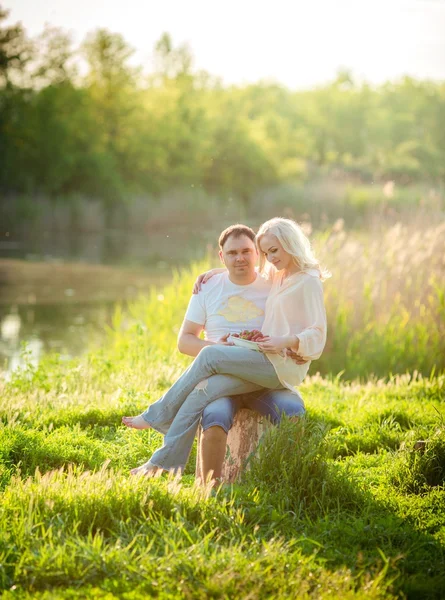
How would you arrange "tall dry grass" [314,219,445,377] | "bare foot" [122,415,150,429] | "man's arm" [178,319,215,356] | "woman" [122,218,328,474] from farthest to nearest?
"tall dry grass" [314,219,445,377] → "man's arm" [178,319,215,356] → "bare foot" [122,415,150,429] → "woman" [122,218,328,474]

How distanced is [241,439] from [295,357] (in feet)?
1.73

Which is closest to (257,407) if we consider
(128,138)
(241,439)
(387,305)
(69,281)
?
(241,439)

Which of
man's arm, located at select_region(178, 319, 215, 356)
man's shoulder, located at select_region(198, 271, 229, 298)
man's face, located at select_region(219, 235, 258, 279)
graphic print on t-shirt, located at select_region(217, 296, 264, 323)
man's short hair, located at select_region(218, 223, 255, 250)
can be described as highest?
man's short hair, located at select_region(218, 223, 255, 250)

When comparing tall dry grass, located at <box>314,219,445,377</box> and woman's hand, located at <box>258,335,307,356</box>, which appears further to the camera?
tall dry grass, located at <box>314,219,445,377</box>

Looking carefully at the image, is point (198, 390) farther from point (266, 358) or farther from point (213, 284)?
point (213, 284)

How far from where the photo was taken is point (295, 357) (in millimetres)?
3883

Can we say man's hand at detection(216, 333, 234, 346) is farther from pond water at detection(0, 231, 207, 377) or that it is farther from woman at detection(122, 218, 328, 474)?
pond water at detection(0, 231, 207, 377)

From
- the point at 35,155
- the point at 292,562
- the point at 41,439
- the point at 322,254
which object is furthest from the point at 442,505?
the point at 35,155

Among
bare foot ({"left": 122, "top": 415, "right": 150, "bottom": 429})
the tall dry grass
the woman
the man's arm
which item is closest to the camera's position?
the woman

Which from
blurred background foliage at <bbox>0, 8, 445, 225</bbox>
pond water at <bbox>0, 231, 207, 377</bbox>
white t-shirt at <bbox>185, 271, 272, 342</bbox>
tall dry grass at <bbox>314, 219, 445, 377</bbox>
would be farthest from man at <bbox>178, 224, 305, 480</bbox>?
blurred background foliage at <bbox>0, 8, 445, 225</bbox>

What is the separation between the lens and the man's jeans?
3678 millimetres

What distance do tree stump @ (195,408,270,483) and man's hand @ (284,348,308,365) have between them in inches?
13.9

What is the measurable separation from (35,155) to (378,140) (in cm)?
3962

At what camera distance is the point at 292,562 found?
112 inches
